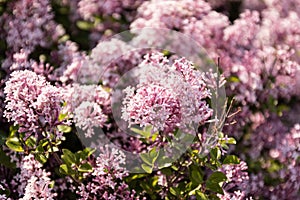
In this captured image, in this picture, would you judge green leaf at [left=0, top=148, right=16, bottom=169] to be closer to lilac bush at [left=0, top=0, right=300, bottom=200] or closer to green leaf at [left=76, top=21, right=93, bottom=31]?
lilac bush at [left=0, top=0, right=300, bottom=200]

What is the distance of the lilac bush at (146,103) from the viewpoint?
1.89 meters

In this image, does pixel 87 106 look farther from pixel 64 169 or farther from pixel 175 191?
pixel 175 191

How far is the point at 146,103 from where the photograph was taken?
5.85ft

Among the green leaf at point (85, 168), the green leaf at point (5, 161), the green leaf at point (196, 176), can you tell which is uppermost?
the green leaf at point (85, 168)

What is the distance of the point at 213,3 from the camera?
12.4ft

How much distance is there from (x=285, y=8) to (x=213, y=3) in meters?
0.47


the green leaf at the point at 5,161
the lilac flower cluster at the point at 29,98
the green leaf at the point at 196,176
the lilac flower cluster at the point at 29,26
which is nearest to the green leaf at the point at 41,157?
the lilac flower cluster at the point at 29,98

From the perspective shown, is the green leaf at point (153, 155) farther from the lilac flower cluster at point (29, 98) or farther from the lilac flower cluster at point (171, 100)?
the lilac flower cluster at point (29, 98)

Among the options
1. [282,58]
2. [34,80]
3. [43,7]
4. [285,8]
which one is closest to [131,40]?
[43,7]

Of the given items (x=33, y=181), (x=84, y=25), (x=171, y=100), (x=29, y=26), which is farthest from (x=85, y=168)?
(x=84, y=25)

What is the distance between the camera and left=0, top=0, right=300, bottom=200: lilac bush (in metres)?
1.89

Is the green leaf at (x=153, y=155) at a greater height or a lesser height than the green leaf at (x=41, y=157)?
lesser

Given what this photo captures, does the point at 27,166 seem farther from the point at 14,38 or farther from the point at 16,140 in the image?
the point at 14,38

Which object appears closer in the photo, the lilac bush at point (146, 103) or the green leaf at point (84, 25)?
the lilac bush at point (146, 103)
